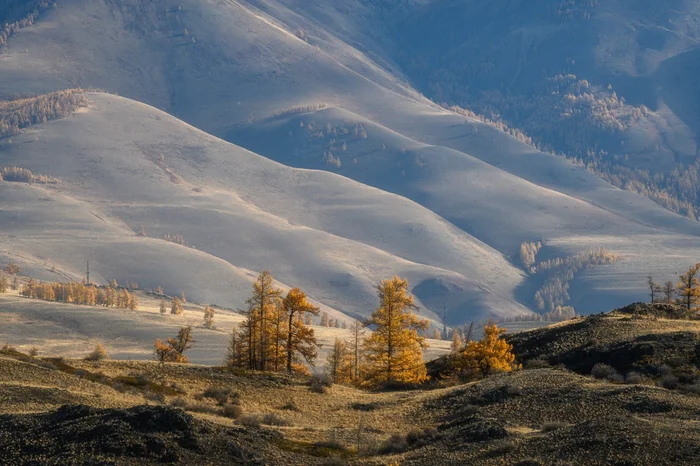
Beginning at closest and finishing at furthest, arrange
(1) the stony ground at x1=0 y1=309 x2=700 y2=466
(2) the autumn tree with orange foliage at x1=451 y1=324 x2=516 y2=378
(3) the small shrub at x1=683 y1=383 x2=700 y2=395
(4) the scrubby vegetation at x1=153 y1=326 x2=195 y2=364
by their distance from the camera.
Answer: (1) the stony ground at x1=0 y1=309 x2=700 y2=466
(3) the small shrub at x1=683 y1=383 x2=700 y2=395
(2) the autumn tree with orange foliage at x1=451 y1=324 x2=516 y2=378
(4) the scrubby vegetation at x1=153 y1=326 x2=195 y2=364

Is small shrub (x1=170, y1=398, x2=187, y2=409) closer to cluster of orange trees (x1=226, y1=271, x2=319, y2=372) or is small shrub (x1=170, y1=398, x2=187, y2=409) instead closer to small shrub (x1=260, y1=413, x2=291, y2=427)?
small shrub (x1=260, y1=413, x2=291, y2=427)

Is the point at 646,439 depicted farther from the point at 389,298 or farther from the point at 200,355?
the point at 200,355

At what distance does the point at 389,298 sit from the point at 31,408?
3843 cm

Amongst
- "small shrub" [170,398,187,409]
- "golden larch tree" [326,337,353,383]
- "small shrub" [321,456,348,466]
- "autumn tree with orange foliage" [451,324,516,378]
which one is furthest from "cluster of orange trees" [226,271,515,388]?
"small shrub" [321,456,348,466]

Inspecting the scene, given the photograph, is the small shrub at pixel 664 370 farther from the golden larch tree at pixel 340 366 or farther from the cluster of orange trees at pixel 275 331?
the golden larch tree at pixel 340 366

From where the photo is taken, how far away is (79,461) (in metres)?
28.4

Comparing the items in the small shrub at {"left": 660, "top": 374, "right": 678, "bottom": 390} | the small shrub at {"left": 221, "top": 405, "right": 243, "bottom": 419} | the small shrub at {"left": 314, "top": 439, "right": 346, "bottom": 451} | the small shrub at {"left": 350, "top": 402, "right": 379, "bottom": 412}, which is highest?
the small shrub at {"left": 660, "top": 374, "right": 678, "bottom": 390}

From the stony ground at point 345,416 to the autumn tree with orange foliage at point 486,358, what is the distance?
2978mm

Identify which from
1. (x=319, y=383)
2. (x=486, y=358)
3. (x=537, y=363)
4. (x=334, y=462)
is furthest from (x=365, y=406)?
(x=486, y=358)

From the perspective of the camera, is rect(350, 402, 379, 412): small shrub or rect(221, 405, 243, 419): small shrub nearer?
rect(221, 405, 243, 419): small shrub

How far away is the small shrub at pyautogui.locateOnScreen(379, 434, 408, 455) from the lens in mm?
35375

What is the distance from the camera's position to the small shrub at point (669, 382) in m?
45.9

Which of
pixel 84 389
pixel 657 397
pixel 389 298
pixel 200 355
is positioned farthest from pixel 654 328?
pixel 200 355

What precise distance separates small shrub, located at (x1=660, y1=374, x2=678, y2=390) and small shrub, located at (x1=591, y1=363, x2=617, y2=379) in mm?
3935
